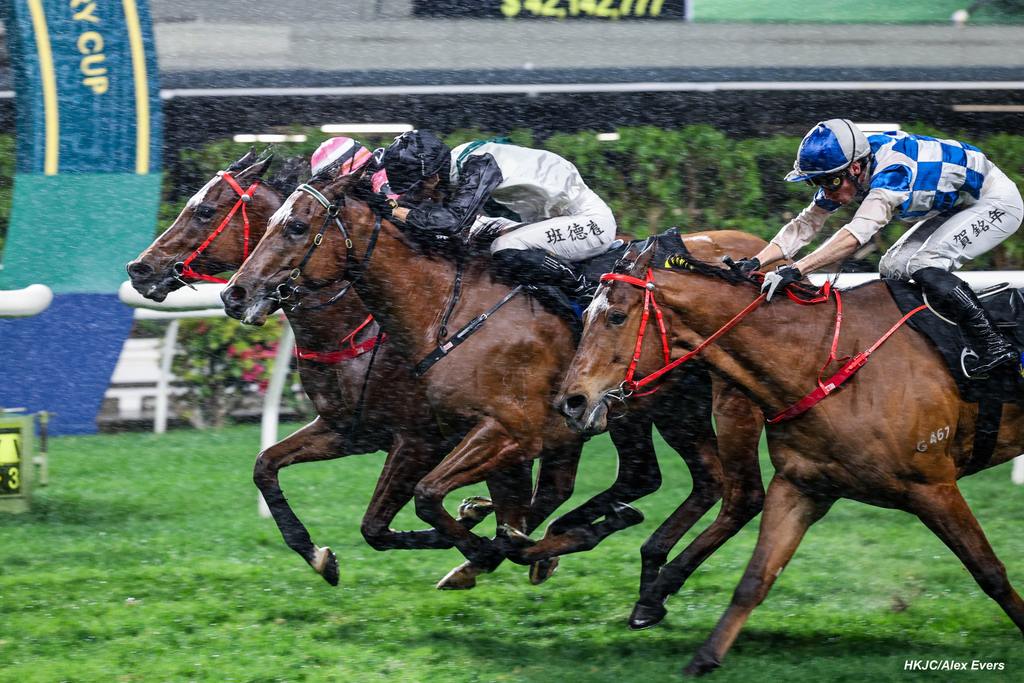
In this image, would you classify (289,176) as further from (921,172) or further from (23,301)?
(921,172)

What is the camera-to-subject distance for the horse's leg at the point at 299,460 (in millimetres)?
5055

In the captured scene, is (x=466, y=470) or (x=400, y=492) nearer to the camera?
(x=466, y=470)

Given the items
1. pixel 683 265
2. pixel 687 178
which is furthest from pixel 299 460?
pixel 687 178

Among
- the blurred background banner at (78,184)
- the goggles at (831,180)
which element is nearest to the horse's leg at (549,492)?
the goggles at (831,180)

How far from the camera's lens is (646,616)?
4.74 meters

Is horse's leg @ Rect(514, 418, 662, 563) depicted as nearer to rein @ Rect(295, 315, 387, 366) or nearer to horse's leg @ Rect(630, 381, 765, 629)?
horse's leg @ Rect(630, 381, 765, 629)

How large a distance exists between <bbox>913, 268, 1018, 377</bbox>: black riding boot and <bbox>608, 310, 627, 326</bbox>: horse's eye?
1041 mm

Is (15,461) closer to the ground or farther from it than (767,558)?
closer to the ground

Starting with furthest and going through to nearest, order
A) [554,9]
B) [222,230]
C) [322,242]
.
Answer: [554,9] → [222,230] → [322,242]

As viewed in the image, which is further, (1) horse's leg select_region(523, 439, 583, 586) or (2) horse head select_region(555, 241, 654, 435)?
(1) horse's leg select_region(523, 439, 583, 586)

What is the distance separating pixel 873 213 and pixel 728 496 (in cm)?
122

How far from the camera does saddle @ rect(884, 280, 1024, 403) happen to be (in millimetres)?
4145

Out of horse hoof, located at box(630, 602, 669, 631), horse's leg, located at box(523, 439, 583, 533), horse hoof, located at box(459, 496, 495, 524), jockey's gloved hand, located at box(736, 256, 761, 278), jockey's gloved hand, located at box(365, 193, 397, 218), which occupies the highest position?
jockey's gloved hand, located at box(736, 256, 761, 278)

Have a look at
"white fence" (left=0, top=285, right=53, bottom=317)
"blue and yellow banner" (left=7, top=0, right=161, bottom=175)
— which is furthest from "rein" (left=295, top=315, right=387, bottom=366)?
"blue and yellow banner" (left=7, top=0, right=161, bottom=175)
